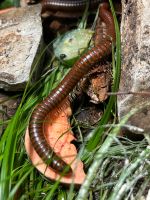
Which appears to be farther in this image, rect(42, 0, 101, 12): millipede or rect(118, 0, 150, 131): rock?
rect(42, 0, 101, 12): millipede

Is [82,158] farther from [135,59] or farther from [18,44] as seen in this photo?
[18,44]

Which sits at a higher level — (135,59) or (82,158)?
(135,59)

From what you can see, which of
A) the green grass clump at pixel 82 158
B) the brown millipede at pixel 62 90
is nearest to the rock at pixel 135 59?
the green grass clump at pixel 82 158

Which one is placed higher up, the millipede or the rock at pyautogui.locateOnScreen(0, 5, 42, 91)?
the millipede

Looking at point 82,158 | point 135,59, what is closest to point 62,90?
point 82,158

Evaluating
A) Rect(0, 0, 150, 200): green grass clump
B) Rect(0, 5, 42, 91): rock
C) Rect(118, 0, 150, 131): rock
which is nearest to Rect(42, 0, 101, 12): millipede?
Rect(0, 5, 42, 91): rock

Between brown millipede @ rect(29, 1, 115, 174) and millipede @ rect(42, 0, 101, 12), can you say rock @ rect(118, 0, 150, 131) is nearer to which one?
brown millipede @ rect(29, 1, 115, 174)

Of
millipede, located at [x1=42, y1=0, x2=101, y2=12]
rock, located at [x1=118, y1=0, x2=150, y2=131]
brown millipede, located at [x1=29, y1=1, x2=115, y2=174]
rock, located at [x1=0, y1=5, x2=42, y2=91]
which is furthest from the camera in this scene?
millipede, located at [x1=42, y1=0, x2=101, y2=12]
